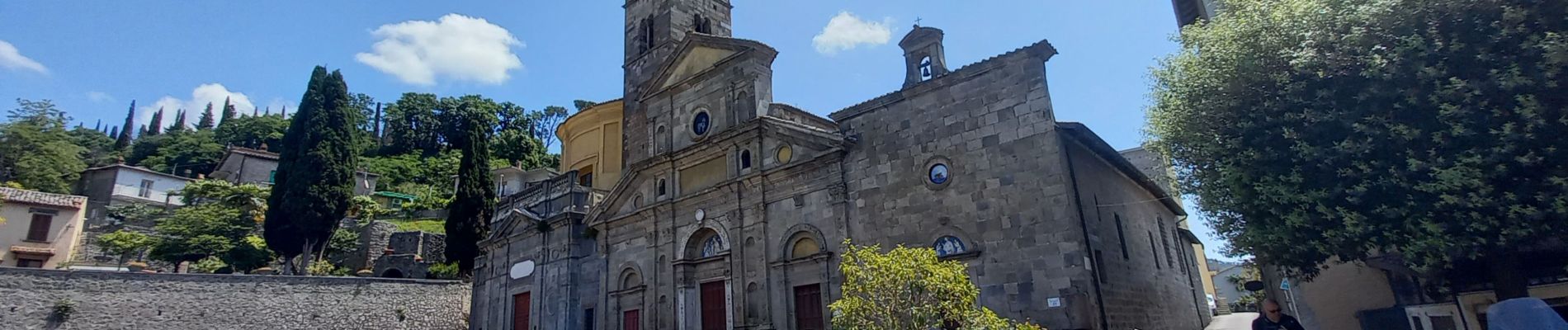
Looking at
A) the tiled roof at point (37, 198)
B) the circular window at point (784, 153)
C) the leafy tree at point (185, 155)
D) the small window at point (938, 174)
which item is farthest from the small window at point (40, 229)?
the small window at point (938, 174)

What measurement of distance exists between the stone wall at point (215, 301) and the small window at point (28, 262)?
40.3ft

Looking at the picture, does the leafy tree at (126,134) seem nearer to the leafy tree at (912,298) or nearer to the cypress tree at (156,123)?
the cypress tree at (156,123)

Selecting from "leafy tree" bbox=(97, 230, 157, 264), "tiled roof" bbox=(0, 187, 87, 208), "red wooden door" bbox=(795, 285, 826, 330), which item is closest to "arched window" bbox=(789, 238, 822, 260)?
"red wooden door" bbox=(795, 285, 826, 330)

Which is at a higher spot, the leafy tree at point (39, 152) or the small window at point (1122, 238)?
the leafy tree at point (39, 152)

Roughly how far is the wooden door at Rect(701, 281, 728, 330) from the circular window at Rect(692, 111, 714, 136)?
4414 mm

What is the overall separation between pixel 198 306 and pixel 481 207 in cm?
980

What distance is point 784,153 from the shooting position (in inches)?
707

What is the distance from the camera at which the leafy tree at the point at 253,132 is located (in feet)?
203

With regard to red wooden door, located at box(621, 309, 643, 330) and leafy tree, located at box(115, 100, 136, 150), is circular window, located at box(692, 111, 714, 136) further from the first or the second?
leafy tree, located at box(115, 100, 136, 150)

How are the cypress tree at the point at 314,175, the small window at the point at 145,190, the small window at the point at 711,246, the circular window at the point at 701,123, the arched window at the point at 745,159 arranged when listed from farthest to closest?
1. the small window at the point at 145,190
2. the cypress tree at the point at 314,175
3. the circular window at the point at 701,123
4. the small window at the point at 711,246
5. the arched window at the point at 745,159

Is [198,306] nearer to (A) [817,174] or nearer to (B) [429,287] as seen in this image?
(B) [429,287]

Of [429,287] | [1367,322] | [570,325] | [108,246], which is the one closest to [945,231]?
[1367,322]

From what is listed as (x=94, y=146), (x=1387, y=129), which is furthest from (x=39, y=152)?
(x=1387, y=129)

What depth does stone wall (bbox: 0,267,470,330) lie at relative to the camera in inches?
788
